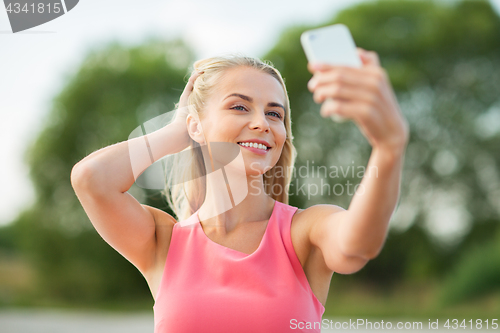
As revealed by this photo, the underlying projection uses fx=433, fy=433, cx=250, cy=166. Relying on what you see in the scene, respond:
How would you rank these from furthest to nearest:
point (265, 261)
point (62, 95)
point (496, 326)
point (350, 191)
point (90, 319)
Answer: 1. point (62, 95)
2. point (350, 191)
3. point (90, 319)
4. point (496, 326)
5. point (265, 261)

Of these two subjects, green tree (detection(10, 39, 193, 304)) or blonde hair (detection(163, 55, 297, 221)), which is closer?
blonde hair (detection(163, 55, 297, 221))

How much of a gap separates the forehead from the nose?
0.07 metres

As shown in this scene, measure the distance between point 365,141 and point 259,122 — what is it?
1044cm

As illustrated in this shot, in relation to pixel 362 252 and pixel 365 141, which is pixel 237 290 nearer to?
pixel 362 252

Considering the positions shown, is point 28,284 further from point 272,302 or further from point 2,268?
point 272,302

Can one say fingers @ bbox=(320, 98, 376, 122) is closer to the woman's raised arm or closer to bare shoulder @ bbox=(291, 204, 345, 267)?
bare shoulder @ bbox=(291, 204, 345, 267)

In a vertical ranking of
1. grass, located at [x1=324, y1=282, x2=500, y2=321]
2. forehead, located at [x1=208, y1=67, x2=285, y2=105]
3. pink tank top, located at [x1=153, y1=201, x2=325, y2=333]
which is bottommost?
grass, located at [x1=324, y1=282, x2=500, y2=321]

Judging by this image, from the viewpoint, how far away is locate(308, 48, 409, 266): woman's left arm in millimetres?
→ 947

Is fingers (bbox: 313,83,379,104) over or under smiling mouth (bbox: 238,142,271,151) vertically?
over

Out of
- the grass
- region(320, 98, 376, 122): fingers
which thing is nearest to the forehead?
region(320, 98, 376, 122): fingers

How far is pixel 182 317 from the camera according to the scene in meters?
1.56

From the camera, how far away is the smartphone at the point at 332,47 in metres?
0.99

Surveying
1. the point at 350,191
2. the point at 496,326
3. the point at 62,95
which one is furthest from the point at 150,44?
the point at 496,326

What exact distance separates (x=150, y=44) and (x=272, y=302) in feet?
42.7
